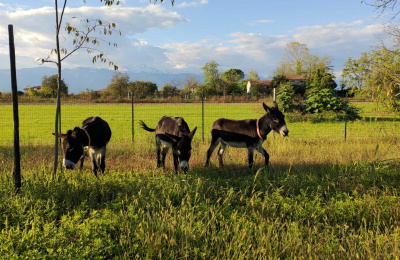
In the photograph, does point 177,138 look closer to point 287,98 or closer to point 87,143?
point 87,143

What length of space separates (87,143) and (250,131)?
13.8ft

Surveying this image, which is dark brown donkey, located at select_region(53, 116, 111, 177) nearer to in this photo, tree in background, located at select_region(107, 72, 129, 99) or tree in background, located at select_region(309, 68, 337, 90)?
tree in background, located at select_region(309, 68, 337, 90)

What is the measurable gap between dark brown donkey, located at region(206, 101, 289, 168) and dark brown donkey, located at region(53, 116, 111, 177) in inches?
112

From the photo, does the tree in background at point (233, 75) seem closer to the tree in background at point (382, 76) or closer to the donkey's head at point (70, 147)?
the tree in background at point (382, 76)

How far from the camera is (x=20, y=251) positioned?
3.26 m

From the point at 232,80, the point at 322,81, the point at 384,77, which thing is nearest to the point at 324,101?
the point at 322,81

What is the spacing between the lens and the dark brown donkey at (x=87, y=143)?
5.84 metres

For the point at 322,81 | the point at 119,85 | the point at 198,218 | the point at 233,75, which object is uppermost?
the point at 233,75

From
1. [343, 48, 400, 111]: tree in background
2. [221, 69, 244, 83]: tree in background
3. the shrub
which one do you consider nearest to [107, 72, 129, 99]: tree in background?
[221, 69, 244, 83]: tree in background

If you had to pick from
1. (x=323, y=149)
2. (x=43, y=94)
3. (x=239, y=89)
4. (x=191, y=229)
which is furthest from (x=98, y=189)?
(x=239, y=89)

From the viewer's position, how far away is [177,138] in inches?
253

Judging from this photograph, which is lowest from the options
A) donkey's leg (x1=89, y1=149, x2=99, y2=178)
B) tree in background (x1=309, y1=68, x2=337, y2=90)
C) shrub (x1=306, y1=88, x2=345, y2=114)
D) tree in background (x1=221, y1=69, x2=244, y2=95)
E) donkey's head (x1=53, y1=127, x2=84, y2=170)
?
donkey's leg (x1=89, y1=149, x2=99, y2=178)

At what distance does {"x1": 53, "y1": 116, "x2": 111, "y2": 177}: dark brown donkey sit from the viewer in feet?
19.1

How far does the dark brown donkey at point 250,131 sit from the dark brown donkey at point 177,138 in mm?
1053
